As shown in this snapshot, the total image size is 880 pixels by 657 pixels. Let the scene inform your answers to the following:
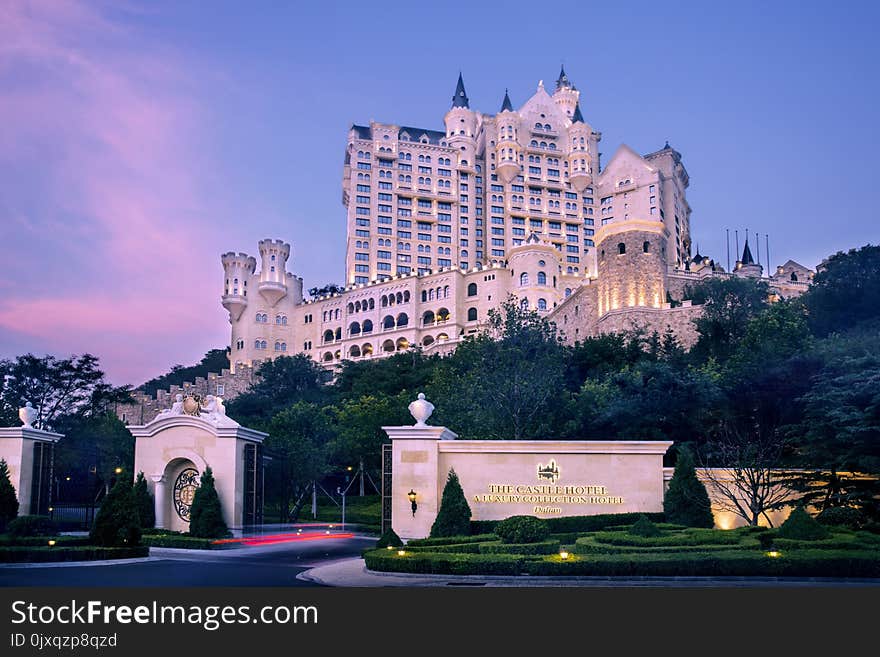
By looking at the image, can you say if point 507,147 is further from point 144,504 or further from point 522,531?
point 522,531

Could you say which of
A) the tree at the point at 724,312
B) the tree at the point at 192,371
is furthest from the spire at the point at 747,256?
the tree at the point at 192,371

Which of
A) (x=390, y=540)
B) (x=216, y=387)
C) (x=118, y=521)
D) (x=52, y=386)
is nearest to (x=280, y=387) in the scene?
(x=216, y=387)

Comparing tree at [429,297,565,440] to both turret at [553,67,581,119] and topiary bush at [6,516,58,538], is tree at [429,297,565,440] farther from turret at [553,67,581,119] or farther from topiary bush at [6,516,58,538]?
turret at [553,67,581,119]

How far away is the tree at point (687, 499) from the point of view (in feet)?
73.1

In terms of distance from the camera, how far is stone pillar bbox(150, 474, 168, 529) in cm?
2672

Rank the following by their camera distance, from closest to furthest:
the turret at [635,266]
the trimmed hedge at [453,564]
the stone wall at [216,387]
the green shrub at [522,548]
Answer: the trimmed hedge at [453,564] < the green shrub at [522,548] < the turret at [635,266] < the stone wall at [216,387]

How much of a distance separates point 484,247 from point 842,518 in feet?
345

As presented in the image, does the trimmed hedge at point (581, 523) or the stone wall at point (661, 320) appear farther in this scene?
the stone wall at point (661, 320)

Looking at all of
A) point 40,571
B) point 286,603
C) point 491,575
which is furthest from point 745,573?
point 40,571

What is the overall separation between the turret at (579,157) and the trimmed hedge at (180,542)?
360ft

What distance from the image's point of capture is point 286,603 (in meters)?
12.9

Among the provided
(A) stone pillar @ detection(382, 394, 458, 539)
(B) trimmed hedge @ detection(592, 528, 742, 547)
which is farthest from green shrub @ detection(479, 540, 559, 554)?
(A) stone pillar @ detection(382, 394, 458, 539)

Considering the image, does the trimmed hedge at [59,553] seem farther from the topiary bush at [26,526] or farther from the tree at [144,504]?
the tree at [144,504]

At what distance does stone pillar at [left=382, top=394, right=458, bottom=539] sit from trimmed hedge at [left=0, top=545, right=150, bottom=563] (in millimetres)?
6897
